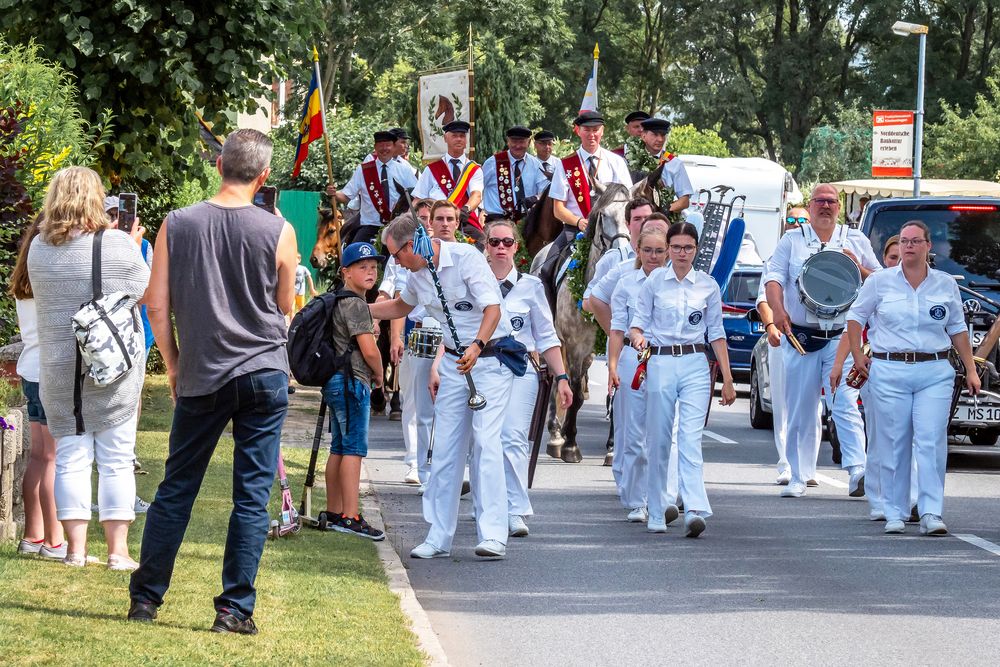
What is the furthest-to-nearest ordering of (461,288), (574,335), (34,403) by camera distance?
1. (574,335)
2. (461,288)
3. (34,403)

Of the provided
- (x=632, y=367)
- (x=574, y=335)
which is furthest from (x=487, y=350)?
(x=574, y=335)

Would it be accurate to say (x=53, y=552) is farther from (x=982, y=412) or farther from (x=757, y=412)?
(x=757, y=412)

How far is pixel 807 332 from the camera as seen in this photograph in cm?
1291

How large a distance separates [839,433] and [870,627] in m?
5.13

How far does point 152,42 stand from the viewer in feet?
48.3

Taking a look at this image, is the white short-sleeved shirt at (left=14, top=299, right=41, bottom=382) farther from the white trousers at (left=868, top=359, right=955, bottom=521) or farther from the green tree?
the green tree

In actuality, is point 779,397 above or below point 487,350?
below

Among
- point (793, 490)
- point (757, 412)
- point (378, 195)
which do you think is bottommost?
Result: point (757, 412)

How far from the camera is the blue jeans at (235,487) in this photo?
7.02 metres

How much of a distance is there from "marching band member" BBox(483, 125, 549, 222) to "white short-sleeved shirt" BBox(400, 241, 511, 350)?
720 cm

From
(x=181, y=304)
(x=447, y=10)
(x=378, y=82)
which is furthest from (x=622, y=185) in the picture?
(x=378, y=82)

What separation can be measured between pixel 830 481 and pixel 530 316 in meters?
4.56

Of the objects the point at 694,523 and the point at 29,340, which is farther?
the point at 694,523

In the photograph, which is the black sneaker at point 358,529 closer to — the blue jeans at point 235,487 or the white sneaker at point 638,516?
the white sneaker at point 638,516
